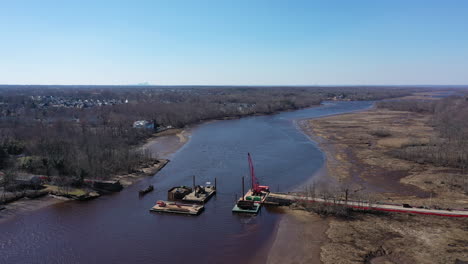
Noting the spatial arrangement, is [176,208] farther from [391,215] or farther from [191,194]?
[391,215]

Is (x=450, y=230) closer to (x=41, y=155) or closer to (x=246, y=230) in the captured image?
(x=246, y=230)

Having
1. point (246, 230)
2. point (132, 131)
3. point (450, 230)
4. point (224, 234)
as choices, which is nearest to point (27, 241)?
point (224, 234)

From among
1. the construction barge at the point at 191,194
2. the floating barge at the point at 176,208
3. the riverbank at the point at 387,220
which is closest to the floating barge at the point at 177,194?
the construction barge at the point at 191,194

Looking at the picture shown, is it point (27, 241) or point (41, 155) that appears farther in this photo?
point (41, 155)

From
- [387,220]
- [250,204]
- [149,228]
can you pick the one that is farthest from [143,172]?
[387,220]

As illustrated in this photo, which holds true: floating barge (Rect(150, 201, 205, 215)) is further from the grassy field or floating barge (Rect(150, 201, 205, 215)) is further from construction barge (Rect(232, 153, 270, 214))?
the grassy field

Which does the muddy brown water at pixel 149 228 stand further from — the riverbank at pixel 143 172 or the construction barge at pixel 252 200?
the riverbank at pixel 143 172

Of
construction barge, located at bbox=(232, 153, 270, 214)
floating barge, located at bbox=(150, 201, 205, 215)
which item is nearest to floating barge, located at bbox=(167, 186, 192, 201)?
floating barge, located at bbox=(150, 201, 205, 215)
